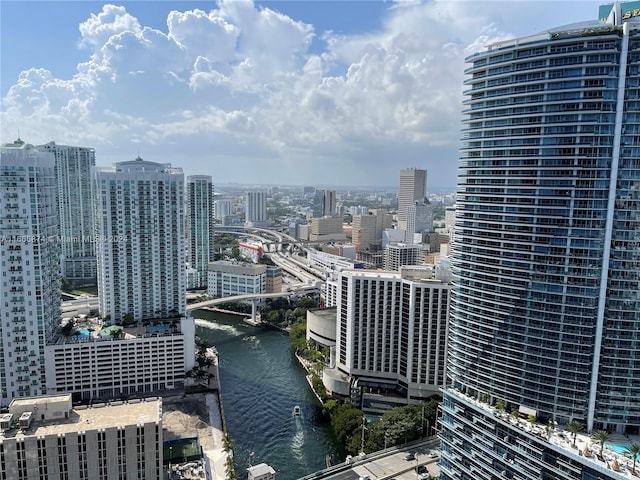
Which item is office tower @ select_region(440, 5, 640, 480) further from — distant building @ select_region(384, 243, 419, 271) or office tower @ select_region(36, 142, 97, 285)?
office tower @ select_region(36, 142, 97, 285)

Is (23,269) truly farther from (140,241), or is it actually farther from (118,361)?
(140,241)

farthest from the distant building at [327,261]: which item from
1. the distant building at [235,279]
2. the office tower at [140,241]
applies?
the office tower at [140,241]

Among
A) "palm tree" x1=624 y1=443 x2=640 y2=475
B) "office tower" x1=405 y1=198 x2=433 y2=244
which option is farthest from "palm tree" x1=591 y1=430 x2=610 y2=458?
"office tower" x1=405 y1=198 x2=433 y2=244

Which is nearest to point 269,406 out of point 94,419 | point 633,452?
point 94,419

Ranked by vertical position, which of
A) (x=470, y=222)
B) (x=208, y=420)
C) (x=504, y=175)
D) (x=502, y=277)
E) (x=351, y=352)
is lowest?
(x=208, y=420)

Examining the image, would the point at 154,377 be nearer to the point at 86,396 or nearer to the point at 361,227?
the point at 86,396

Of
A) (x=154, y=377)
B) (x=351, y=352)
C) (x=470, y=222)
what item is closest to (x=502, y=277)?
(x=470, y=222)

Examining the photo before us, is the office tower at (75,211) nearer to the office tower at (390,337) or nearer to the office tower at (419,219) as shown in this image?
the office tower at (390,337)
